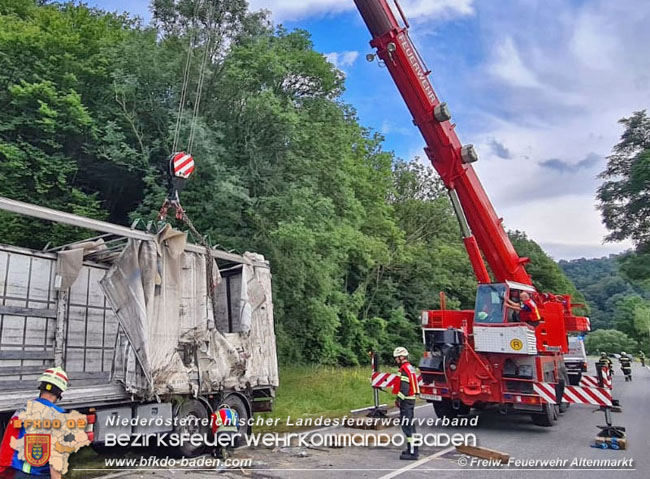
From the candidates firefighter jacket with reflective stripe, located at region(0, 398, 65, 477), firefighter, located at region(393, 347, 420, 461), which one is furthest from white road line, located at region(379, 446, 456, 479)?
firefighter jacket with reflective stripe, located at region(0, 398, 65, 477)

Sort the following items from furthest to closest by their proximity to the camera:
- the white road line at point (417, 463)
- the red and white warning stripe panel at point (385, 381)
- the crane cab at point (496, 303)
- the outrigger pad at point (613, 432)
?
1. the red and white warning stripe panel at point (385, 381)
2. the crane cab at point (496, 303)
3. the outrigger pad at point (613, 432)
4. the white road line at point (417, 463)

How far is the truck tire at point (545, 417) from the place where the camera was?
355 inches

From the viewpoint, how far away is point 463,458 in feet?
23.3

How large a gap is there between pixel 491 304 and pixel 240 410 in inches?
198

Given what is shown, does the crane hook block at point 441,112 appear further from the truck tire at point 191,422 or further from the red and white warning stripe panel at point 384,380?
the truck tire at point 191,422

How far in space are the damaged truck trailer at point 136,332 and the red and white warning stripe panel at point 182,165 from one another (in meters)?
1.48

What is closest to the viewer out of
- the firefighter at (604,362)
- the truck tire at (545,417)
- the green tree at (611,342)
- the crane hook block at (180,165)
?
the crane hook block at (180,165)

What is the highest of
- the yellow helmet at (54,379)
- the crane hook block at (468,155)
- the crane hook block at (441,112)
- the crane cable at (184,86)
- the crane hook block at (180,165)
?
the crane cable at (184,86)

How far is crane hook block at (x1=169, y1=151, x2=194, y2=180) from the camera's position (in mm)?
8109

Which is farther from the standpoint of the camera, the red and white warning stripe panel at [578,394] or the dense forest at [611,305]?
the dense forest at [611,305]

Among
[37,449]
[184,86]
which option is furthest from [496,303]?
[184,86]

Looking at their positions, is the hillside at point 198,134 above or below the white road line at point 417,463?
above

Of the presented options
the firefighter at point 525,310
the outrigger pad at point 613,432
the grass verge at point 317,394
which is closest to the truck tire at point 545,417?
the outrigger pad at point 613,432

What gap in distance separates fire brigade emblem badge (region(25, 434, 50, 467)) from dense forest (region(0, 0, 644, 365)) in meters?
8.65
